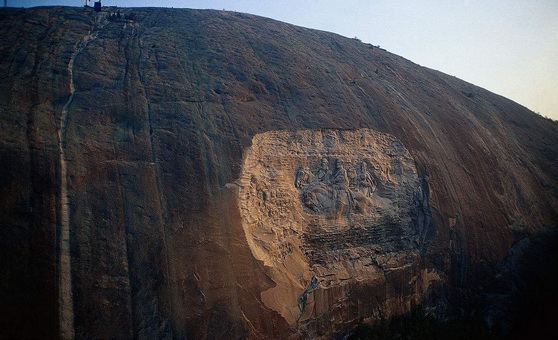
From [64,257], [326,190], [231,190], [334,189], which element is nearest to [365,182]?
[334,189]

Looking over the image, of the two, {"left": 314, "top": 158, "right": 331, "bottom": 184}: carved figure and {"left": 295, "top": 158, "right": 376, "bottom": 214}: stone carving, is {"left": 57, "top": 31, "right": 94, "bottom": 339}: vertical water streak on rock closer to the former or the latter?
{"left": 295, "top": 158, "right": 376, "bottom": 214}: stone carving

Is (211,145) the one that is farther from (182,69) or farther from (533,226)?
(533,226)

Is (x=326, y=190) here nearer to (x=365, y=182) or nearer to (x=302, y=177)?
(x=302, y=177)

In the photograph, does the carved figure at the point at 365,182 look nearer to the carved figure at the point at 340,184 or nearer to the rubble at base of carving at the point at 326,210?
the rubble at base of carving at the point at 326,210

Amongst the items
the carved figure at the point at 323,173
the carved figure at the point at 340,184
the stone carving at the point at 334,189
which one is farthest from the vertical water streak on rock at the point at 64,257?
the carved figure at the point at 340,184

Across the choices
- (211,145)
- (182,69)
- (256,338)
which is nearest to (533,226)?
(256,338)

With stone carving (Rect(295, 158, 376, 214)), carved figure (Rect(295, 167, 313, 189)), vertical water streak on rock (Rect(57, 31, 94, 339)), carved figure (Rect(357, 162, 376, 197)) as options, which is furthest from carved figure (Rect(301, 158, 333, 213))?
vertical water streak on rock (Rect(57, 31, 94, 339))
